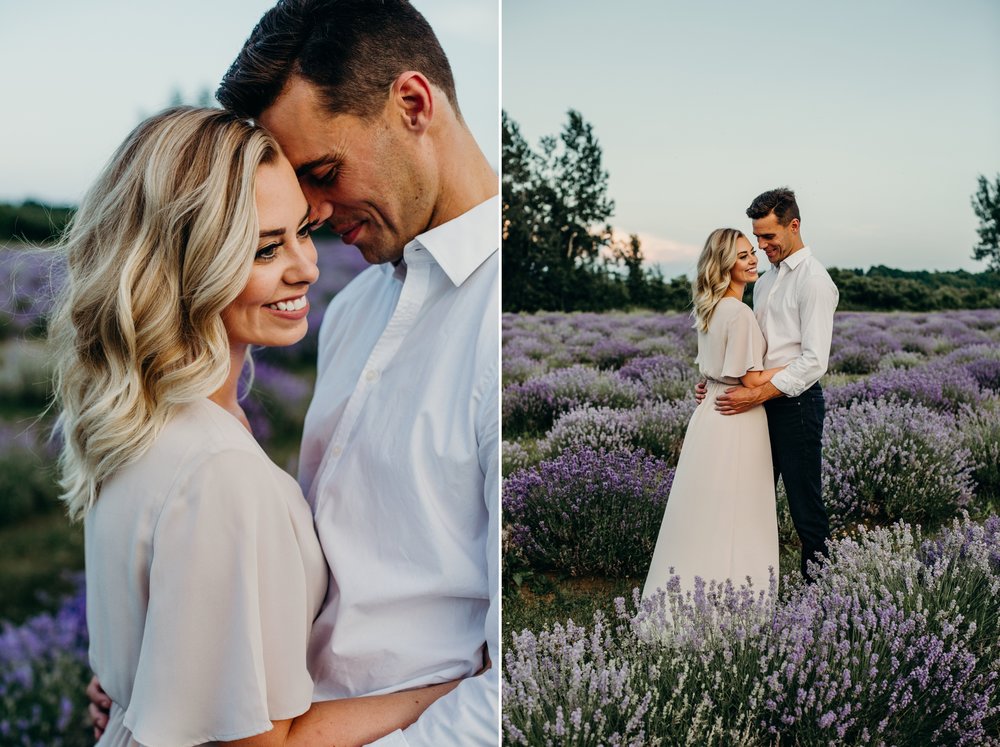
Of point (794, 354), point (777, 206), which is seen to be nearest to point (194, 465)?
point (794, 354)

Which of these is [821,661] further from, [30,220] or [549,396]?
[30,220]

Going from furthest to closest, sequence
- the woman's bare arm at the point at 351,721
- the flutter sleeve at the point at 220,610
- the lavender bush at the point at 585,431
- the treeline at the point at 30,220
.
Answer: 1. the lavender bush at the point at 585,431
2. the treeline at the point at 30,220
3. the woman's bare arm at the point at 351,721
4. the flutter sleeve at the point at 220,610

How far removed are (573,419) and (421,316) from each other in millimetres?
775

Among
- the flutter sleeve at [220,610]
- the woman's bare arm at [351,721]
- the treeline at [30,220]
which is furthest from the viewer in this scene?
the treeline at [30,220]

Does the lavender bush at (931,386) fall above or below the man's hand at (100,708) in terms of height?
above

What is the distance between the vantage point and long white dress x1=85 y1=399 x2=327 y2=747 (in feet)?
5.87

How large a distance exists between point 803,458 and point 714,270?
61cm

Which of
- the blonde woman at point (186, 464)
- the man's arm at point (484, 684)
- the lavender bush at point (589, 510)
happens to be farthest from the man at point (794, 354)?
the blonde woman at point (186, 464)

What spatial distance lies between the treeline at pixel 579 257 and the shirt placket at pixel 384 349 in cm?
64

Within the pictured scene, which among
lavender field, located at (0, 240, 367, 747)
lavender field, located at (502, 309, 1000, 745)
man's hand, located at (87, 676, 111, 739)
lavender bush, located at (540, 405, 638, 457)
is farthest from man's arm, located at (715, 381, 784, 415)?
lavender field, located at (0, 240, 367, 747)

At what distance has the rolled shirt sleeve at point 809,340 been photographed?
7.78 ft

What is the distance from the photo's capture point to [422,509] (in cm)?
207

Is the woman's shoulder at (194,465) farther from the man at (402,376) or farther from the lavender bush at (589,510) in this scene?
the lavender bush at (589,510)

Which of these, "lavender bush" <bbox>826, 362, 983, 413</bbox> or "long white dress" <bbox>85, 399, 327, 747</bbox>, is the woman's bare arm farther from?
"lavender bush" <bbox>826, 362, 983, 413</bbox>
